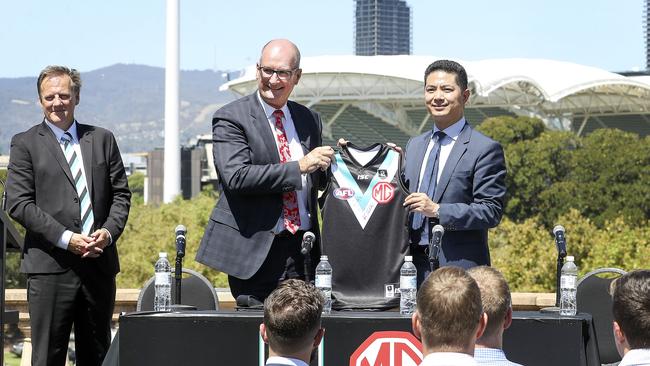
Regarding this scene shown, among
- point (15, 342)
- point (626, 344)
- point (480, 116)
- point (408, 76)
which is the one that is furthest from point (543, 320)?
point (480, 116)

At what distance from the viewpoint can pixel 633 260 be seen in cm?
2931

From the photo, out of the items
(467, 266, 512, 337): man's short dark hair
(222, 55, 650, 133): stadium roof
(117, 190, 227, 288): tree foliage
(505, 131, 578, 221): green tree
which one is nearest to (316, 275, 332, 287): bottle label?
(467, 266, 512, 337): man's short dark hair

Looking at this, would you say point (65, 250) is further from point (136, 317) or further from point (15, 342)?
point (15, 342)

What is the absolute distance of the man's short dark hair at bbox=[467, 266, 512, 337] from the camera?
4.09m

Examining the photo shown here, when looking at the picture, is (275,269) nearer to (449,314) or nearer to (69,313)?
(69,313)

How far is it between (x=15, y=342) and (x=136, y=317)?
3.82m

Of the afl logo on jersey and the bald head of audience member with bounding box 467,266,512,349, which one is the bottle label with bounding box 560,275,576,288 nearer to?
the afl logo on jersey

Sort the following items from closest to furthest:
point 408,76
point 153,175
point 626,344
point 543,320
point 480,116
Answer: point 626,344 < point 543,320 < point 408,76 < point 480,116 < point 153,175

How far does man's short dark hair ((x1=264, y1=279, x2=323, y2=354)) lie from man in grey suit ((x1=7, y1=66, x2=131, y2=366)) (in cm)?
207

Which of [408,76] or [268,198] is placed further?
[408,76]

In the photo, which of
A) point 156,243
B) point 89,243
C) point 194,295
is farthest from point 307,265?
point 156,243

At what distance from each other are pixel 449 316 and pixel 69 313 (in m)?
2.92

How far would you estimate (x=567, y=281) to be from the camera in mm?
5383

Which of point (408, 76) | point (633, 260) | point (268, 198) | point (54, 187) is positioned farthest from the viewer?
point (408, 76)
